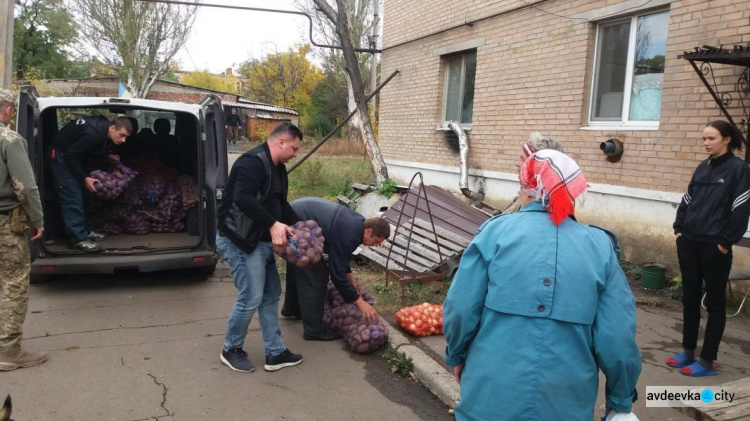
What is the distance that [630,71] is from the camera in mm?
7332

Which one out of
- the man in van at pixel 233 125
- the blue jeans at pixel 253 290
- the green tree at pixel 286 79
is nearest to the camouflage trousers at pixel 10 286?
the blue jeans at pixel 253 290

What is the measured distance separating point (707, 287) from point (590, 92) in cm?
408

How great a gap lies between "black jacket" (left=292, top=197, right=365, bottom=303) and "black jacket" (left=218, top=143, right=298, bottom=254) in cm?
60

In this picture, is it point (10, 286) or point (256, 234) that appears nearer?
point (256, 234)

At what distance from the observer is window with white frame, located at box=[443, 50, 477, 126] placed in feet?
34.7

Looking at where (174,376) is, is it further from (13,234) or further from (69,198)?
(69,198)

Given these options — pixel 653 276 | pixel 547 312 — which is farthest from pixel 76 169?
pixel 653 276

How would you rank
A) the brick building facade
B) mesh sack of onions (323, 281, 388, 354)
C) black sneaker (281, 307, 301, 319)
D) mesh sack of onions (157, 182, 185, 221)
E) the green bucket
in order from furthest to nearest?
mesh sack of onions (157, 182, 185, 221)
the green bucket
the brick building facade
black sneaker (281, 307, 301, 319)
mesh sack of onions (323, 281, 388, 354)

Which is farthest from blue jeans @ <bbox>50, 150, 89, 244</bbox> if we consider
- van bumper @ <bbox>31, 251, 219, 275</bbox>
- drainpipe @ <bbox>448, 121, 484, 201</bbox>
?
drainpipe @ <bbox>448, 121, 484, 201</bbox>

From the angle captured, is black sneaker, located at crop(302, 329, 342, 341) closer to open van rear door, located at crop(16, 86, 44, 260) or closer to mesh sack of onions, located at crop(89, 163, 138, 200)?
open van rear door, located at crop(16, 86, 44, 260)

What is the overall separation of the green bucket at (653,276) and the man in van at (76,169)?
6207 millimetres

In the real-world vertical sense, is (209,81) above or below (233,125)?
above

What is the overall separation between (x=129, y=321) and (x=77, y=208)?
1691 millimetres

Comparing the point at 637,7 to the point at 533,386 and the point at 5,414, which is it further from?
the point at 5,414
